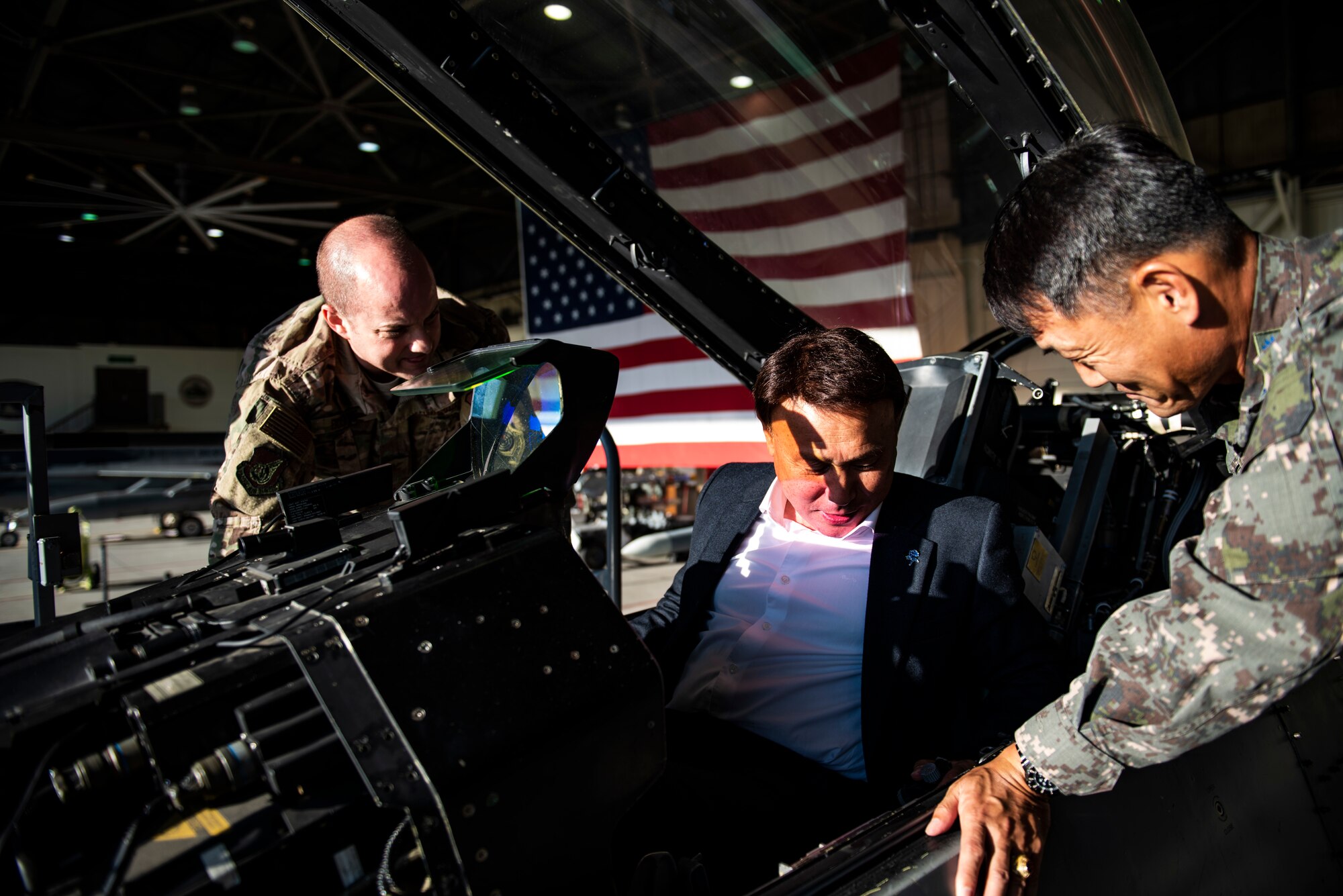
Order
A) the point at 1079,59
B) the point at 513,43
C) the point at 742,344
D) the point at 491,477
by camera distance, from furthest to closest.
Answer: the point at 742,344 → the point at 1079,59 → the point at 513,43 → the point at 491,477

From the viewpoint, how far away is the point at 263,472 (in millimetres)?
1431

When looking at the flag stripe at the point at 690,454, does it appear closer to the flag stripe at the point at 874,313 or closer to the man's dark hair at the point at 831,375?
the flag stripe at the point at 874,313

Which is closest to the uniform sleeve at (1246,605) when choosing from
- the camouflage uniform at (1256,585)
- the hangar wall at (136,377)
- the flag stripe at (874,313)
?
the camouflage uniform at (1256,585)

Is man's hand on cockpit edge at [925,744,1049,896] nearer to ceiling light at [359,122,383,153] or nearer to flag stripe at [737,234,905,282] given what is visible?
flag stripe at [737,234,905,282]

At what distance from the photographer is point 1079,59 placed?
169 cm

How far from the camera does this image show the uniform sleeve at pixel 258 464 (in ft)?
4.66

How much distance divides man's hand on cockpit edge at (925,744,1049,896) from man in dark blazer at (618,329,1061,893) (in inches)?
7.8

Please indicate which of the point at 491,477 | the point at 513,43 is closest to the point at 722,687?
the point at 491,477

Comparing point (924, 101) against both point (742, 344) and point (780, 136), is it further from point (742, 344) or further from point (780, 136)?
point (742, 344)

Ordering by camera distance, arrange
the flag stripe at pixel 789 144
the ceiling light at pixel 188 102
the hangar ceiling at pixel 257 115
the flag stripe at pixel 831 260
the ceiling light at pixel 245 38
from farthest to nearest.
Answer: the ceiling light at pixel 188 102 → the ceiling light at pixel 245 38 → the hangar ceiling at pixel 257 115 → the flag stripe at pixel 831 260 → the flag stripe at pixel 789 144

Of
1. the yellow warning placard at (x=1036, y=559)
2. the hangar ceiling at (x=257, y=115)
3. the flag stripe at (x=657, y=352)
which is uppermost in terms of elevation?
the hangar ceiling at (x=257, y=115)

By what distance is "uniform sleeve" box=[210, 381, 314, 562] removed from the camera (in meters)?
1.42

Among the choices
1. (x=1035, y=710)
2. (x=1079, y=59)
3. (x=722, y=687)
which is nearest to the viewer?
(x=1035, y=710)

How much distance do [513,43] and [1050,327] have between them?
1.13 m
